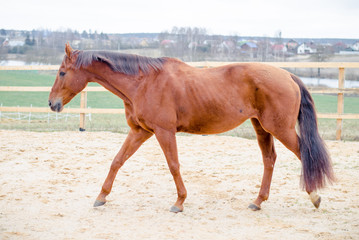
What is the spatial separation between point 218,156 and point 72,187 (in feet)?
9.53

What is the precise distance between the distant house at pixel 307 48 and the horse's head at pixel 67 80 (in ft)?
50.2

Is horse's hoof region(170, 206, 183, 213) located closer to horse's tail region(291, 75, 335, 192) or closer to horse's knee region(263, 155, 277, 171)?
horse's knee region(263, 155, 277, 171)

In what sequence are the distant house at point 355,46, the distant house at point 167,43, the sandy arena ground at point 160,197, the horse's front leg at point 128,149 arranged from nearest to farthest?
1. the sandy arena ground at point 160,197
2. the horse's front leg at point 128,149
3. the distant house at point 355,46
4. the distant house at point 167,43

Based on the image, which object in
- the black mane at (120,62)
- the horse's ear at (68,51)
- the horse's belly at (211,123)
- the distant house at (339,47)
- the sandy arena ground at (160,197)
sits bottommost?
the sandy arena ground at (160,197)

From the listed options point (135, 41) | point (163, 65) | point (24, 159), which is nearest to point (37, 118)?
point (135, 41)

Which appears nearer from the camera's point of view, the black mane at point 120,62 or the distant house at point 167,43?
the black mane at point 120,62

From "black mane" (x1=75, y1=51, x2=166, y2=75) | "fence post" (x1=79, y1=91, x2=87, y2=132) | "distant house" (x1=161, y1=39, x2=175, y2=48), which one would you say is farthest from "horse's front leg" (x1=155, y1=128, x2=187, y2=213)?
"distant house" (x1=161, y1=39, x2=175, y2=48)

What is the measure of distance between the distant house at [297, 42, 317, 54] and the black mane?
14.9 meters

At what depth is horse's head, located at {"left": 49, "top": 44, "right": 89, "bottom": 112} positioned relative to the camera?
3.98 m

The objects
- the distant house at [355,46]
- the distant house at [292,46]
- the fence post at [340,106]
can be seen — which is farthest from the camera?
the distant house at [292,46]

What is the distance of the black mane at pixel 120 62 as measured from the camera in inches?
156

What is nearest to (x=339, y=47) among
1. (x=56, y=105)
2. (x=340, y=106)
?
→ (x=340, y=106)

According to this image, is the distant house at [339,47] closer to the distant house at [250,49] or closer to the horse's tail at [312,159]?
the distant house at [250,49]

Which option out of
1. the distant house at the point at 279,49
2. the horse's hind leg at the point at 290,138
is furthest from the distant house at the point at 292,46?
the horse's hind leg at the point at 290,138
